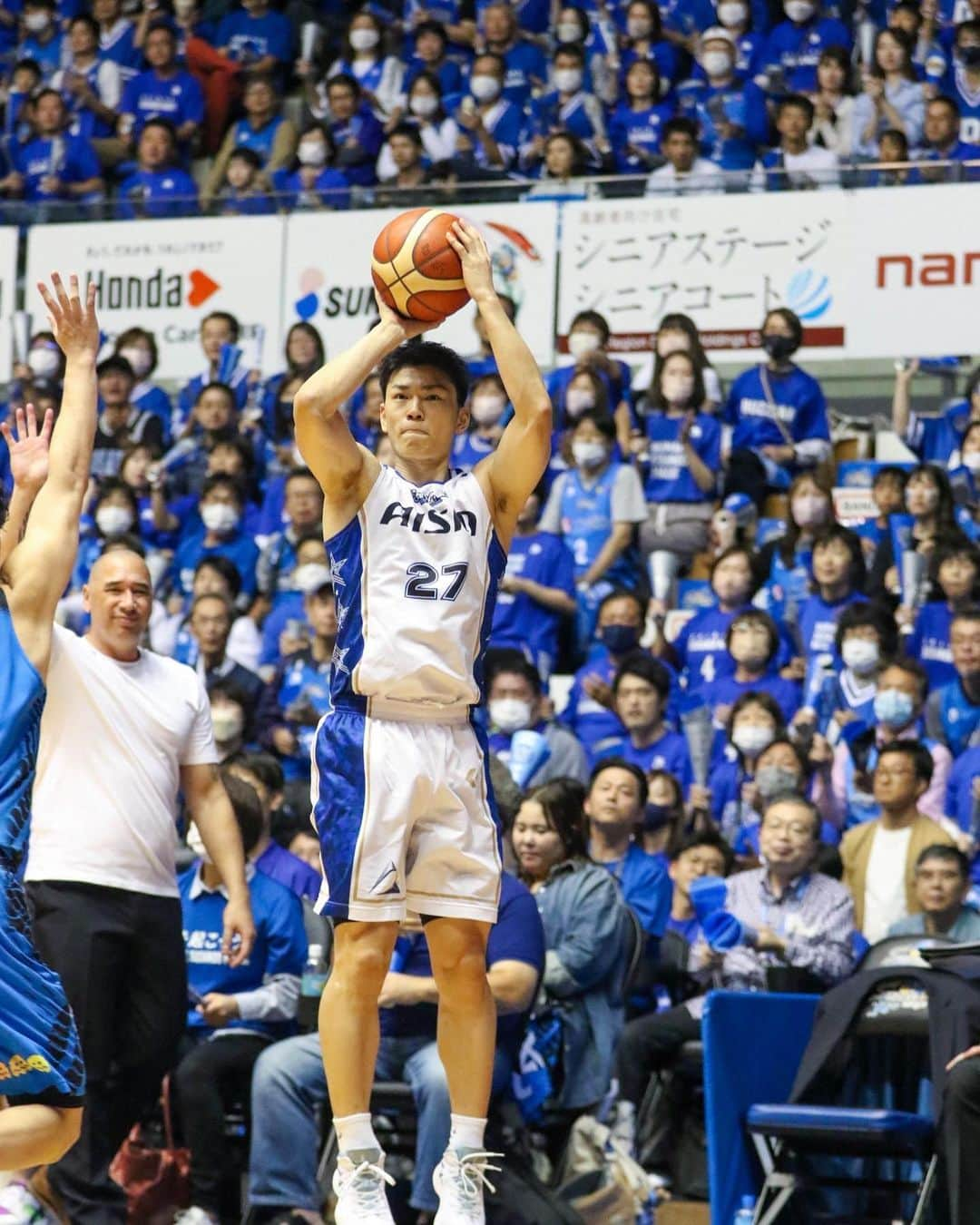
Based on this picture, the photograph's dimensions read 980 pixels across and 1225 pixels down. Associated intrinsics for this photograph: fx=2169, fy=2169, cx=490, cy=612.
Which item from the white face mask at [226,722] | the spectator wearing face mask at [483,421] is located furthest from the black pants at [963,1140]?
the spectator wearing face mask at [483,421]

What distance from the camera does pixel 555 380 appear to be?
13.9 m

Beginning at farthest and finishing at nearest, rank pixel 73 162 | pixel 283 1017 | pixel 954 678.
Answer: pixel 73 162, pixel 954 678, pixel 283 1017

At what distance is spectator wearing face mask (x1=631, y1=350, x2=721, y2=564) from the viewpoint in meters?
13.1

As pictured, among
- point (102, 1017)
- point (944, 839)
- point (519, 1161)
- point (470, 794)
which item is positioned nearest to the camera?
point (470, 794)

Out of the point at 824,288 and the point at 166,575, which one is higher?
the point at 824,288

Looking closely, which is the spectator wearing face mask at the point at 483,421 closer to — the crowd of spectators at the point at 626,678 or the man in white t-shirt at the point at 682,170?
the crowd of spectators at the point at 626,678

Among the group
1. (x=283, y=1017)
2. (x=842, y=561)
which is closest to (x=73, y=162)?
(x=842, y=561)

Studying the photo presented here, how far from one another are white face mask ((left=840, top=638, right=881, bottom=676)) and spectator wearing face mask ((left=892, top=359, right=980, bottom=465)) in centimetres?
250

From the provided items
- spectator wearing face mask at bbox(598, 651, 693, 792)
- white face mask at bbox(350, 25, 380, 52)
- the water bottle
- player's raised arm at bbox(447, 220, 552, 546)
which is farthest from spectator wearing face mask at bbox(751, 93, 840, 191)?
player's raised arm at bbox(447, 220, 552, 546)

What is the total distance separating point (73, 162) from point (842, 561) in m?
8.97

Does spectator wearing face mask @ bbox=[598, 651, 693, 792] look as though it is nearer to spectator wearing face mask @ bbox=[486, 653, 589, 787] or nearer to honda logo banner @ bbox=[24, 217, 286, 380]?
spectator wearing face mask @ bbox=[486, 653, 589, 787]

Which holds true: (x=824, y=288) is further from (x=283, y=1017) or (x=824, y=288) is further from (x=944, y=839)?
(x=283, y=1017)

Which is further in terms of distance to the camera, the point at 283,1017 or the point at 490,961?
the point at 283,1017

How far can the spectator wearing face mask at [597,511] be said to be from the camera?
12.7m
